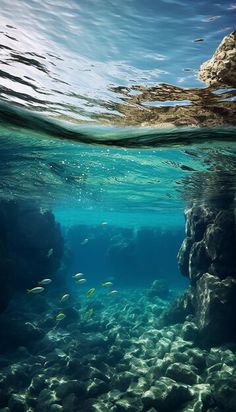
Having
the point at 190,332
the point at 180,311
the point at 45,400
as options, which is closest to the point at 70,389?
the point at 45,400

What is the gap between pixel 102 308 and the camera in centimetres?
3369

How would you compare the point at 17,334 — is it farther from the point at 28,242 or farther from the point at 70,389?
the point at 28,242

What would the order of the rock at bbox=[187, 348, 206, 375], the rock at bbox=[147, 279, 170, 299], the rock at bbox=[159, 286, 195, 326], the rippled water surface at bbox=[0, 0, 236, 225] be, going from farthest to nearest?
the rock at bbox=[147, 279, 170, 299], the rock at bbox=[159, 286, 195, 326], the rock at bbox=[187, 348, 206, 375], the rippled water surface at bbox=[0, 0, 236, 225]

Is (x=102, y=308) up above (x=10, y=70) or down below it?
below

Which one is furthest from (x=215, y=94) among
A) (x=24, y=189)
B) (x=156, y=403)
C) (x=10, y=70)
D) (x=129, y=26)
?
(x=24, y=189)

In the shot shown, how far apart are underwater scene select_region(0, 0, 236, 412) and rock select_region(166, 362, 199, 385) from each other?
7cm

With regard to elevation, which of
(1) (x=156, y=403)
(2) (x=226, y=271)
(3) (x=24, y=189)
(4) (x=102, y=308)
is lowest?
(4) (x=102, y=308)

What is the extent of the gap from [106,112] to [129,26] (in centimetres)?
482

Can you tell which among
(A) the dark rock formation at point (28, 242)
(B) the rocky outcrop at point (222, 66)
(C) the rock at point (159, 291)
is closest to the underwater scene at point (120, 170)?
(B) the rocky outcrop at point (222, 66)

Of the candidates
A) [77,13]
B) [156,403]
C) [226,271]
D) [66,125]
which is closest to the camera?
[77,13]

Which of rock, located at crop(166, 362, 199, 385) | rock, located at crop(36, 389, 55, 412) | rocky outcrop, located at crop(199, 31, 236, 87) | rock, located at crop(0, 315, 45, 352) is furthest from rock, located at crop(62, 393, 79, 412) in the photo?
rocky outcrop, located at crop(199, 31, 236, 87)

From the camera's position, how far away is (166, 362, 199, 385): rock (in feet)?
46.4

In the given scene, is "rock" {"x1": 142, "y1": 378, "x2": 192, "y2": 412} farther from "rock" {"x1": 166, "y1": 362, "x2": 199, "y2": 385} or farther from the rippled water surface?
the rippled water surface

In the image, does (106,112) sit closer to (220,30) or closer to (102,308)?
(220,30)
